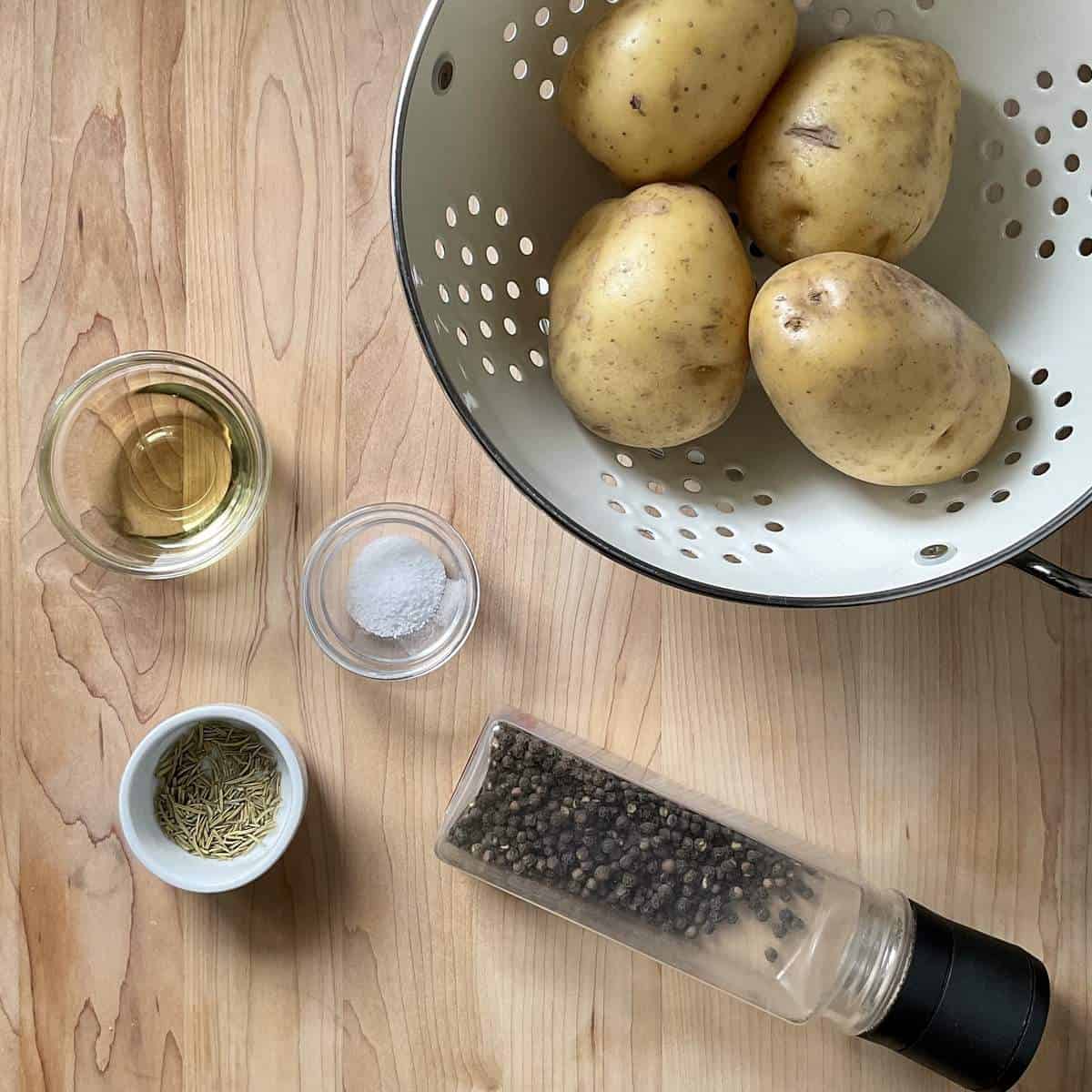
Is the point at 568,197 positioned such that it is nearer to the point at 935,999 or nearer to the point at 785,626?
the point at 785,626

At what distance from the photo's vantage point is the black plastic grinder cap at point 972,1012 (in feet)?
2.07

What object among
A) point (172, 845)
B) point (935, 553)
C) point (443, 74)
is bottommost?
point (172, 845)

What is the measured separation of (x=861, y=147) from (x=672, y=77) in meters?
0.10

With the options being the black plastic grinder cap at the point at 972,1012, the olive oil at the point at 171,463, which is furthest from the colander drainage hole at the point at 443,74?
the black plastic grinder cap at the point at 972,1012

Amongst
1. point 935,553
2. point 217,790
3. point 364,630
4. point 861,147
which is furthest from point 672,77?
point 217,790

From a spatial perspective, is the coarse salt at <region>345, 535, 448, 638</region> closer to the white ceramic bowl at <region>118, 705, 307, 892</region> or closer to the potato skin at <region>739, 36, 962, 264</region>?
the white ceramic bowl at <region>118, 705, 307, 892</region>

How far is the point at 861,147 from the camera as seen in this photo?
55 centimetres

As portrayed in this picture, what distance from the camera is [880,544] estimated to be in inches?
23.3

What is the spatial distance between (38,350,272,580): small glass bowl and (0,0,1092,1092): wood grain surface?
0.02 m

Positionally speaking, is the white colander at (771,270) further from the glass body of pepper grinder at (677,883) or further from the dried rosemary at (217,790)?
the dried rosemary at (217,790)

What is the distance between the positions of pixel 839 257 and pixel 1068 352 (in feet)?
0.49

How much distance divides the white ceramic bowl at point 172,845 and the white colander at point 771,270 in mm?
255

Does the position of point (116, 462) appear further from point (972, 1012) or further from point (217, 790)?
point (972, 1012)

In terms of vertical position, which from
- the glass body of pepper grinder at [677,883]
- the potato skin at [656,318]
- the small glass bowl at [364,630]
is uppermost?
the potato skin at [656,318]
